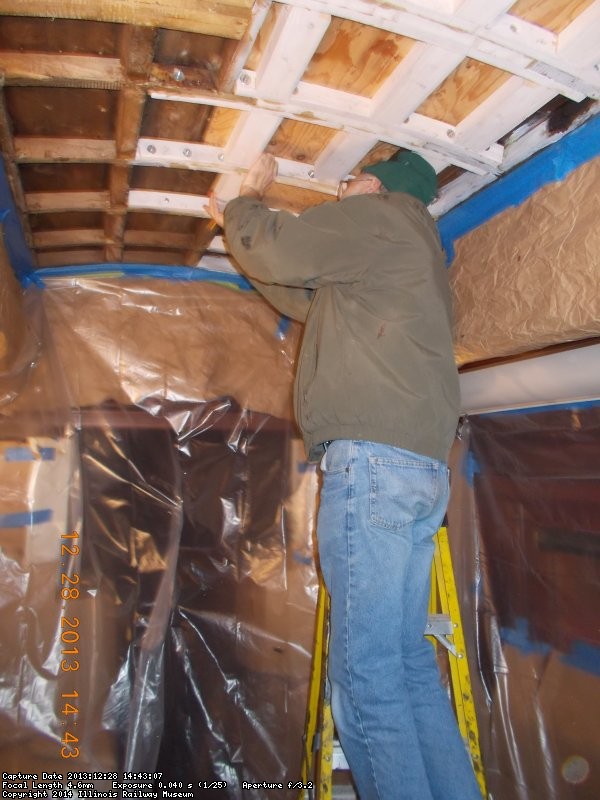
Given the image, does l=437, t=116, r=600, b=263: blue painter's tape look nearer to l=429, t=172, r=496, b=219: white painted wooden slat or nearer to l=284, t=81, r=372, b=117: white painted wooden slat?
l=429, t=172, r=496, b=219: white painted wooden slat

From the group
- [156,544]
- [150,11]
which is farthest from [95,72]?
[156,544]

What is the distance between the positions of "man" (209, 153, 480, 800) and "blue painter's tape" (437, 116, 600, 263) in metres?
0.28

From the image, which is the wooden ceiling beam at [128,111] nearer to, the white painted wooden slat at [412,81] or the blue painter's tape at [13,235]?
the blue painter's tape at [13,235]

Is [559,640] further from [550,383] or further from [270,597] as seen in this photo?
[270,597]

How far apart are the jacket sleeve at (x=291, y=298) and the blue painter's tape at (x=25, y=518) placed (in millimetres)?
1106

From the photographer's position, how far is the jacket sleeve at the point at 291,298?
1.58 metres

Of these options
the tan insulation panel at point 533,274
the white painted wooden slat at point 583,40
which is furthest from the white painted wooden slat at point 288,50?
the tan insulation panel at point 533,274

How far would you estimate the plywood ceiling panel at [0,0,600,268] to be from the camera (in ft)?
3.16

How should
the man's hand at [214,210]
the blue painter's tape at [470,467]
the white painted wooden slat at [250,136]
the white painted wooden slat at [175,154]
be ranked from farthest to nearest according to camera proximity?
the blue painter's tape at [470,467], the man's hand at [214,210], the white painted wooden slat at [175,154], the white painted wooden slat at [250,136]

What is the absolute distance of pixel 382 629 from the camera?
1.07 m

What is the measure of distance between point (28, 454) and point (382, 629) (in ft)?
4.62

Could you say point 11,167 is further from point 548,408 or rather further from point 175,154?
point 548,408

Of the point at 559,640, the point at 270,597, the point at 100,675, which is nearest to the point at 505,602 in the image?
the point at 559,640

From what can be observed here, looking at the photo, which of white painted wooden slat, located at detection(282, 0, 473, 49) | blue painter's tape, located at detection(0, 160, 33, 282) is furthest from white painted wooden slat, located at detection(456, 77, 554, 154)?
blue painter's tape, located at detection(0, 160, 33, 282)
